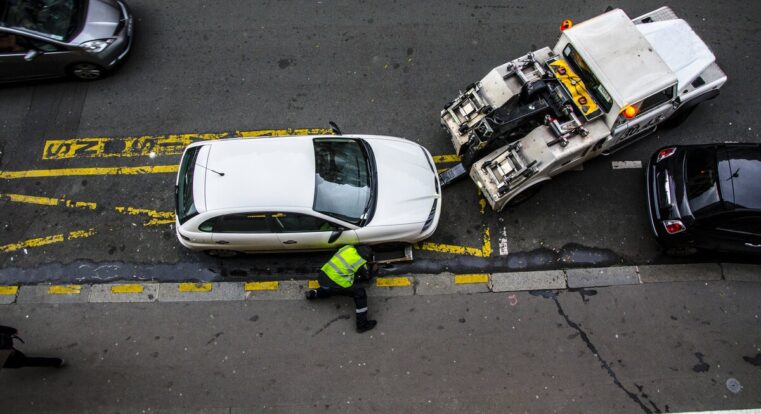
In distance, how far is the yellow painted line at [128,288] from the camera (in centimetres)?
745

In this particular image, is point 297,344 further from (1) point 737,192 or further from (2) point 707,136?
(2) point 707,136

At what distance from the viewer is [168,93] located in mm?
8781

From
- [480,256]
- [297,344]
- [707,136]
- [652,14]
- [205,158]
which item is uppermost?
[652,14]

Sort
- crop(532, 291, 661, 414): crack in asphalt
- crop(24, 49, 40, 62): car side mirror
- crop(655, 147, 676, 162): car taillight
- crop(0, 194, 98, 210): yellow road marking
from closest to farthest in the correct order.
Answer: crop(532, 291, 661, 414): crack in asphalt → crop(655, 147, 676, 162): car taillight → crop(0, 194, 98, 210): yellow road marking → crop(24, 49, 40, 62): car side mirror

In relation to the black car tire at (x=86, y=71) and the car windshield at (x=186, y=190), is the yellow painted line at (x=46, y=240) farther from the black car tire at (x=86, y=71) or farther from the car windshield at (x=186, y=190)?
the black car tire at (x=86, y=71)

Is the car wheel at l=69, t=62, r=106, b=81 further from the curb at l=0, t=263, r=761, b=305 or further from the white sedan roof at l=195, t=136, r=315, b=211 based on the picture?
the curb at l=0, t=263, r=761, b=305

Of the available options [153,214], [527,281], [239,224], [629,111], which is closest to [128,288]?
[153,214]

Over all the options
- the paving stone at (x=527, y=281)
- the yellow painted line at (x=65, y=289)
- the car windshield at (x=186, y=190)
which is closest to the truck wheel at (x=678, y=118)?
the paving stone at (x=527, y=281)

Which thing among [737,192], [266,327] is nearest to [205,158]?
[266,327]

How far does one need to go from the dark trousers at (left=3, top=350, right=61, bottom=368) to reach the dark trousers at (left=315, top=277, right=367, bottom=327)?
3877 millimetres

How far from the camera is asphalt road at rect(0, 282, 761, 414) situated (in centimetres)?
677

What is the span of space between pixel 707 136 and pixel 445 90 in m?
4.58

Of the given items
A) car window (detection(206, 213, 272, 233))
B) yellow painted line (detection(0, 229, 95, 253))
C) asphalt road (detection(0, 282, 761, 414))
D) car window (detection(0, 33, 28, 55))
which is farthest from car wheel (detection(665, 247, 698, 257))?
car window (detection(0, 33, 28, 55))

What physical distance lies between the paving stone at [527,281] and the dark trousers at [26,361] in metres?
6.43
